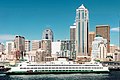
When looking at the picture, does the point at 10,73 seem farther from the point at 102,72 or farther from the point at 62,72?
the point at 102,72

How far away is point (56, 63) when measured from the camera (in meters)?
124

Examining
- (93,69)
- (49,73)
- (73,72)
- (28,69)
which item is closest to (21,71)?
(28,69)

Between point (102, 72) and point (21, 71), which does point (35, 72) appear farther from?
point (102, 72)

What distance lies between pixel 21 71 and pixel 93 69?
26.6 meters

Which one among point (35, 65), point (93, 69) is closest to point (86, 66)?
point (93, 69)

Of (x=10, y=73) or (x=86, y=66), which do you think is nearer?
(x=10, y=73)

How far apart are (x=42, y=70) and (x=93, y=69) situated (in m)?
18.9

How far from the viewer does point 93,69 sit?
402ft

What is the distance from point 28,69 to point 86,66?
2177 cm

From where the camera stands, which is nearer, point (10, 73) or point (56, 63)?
point (10, 73)

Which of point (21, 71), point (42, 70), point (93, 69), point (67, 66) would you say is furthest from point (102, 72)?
point (21, 71)

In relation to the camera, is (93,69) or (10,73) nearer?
(10,73)

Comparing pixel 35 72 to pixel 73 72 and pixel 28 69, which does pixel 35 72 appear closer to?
pixel 28 69

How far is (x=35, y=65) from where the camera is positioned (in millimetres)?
120188
